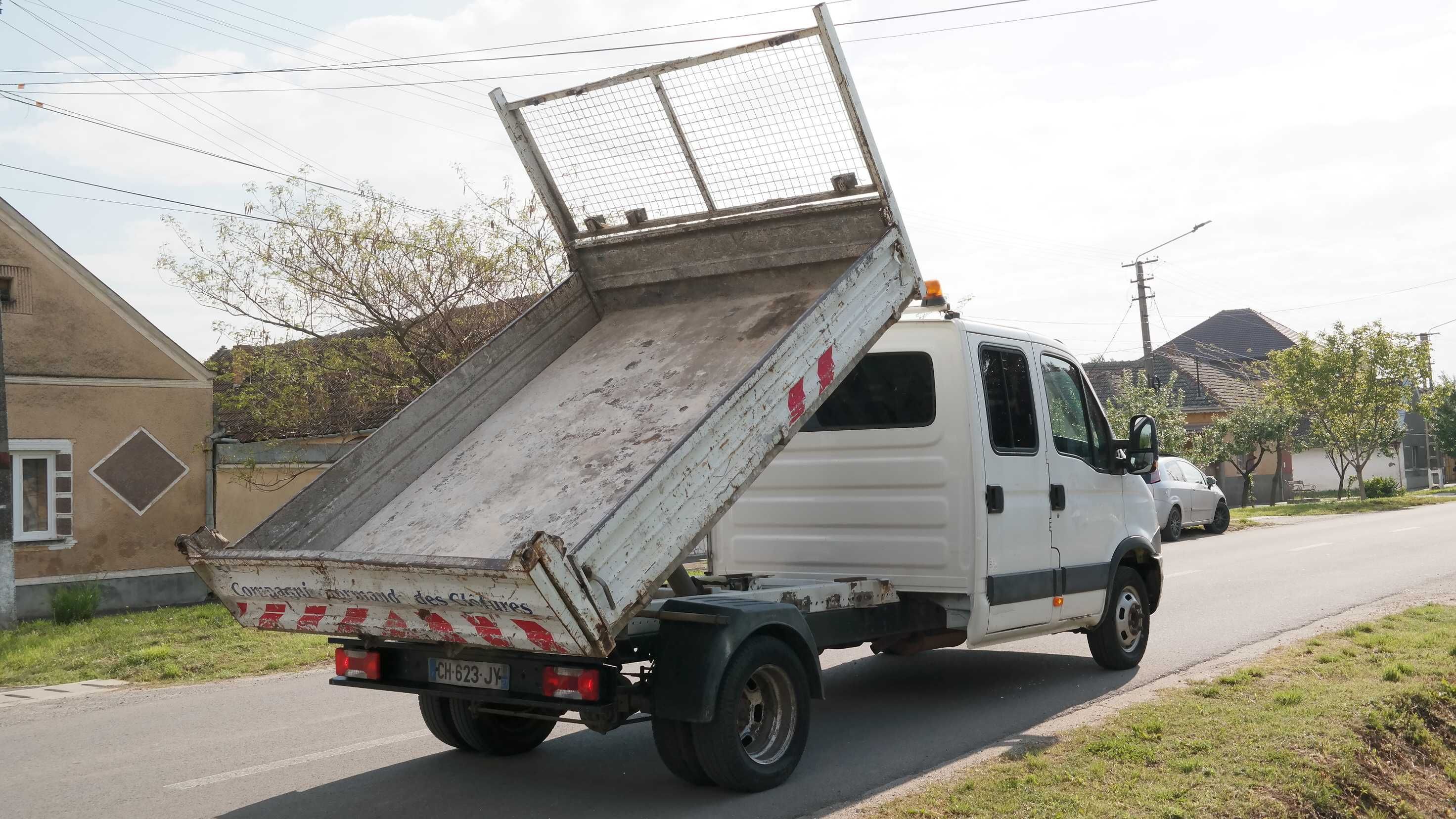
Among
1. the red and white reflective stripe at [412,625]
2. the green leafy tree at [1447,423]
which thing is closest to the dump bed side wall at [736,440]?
the red and white reflective stripe at [412,625]

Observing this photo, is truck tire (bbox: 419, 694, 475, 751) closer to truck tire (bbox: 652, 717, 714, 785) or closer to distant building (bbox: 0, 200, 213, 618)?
truck tire (bbox: 652, 717, 714, 785)

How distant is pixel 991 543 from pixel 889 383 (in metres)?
1.10

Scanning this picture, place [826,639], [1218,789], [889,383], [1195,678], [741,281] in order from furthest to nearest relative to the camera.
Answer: [1195,678] → [889,383] → [741,281] → [826,639] → [1218,789]

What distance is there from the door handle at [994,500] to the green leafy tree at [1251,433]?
103ft

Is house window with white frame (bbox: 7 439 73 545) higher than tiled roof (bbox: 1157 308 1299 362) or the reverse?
the reverse

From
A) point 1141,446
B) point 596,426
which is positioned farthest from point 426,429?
point 1141,446

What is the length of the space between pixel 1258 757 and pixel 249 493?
16264mm

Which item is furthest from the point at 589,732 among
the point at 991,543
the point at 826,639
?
the point at 991,543

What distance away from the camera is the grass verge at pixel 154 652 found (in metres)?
10.0

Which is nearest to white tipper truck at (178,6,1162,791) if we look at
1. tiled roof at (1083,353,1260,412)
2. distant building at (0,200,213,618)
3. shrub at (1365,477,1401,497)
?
distant building at (0,200,213,618)

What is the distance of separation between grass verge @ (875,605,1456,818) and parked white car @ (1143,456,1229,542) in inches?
572

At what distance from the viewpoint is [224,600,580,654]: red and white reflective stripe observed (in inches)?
173

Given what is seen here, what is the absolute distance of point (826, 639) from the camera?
6.11 metres

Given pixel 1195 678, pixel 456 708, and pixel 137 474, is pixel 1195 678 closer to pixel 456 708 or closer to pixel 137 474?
pixel 456 708
